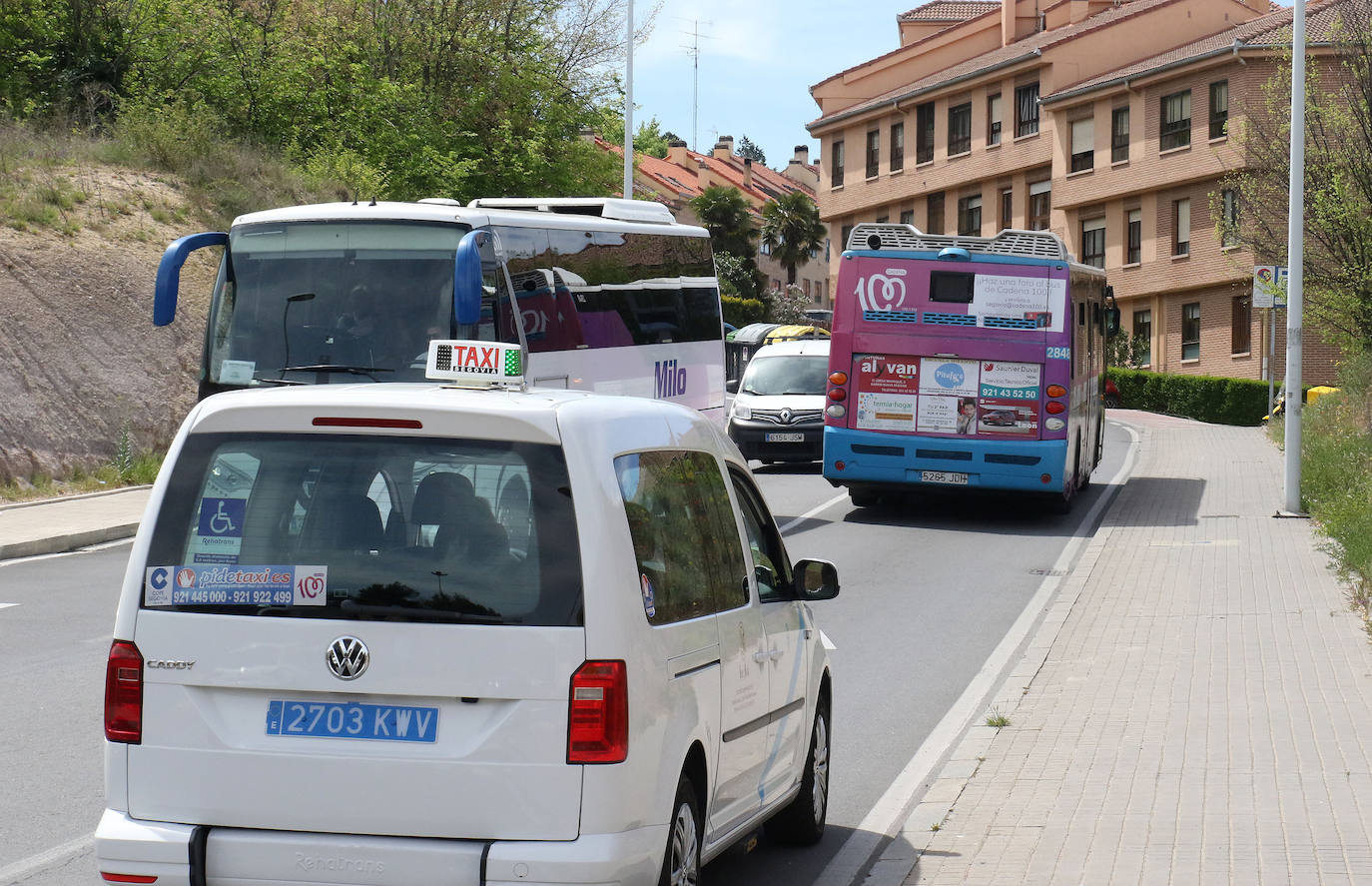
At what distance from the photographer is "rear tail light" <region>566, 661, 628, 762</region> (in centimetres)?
438

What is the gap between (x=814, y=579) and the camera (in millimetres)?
6156

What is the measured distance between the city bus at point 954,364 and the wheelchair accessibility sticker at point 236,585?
15.3 m

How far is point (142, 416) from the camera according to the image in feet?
79.0

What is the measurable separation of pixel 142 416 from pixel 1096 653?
17.0 meters

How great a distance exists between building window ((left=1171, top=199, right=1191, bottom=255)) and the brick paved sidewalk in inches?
1640

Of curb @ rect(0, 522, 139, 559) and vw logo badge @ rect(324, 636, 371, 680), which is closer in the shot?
vw logo badge @ rect(324, 636, 371, 680)

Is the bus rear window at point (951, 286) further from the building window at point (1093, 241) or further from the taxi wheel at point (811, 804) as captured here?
the building window at point (1093, 241)

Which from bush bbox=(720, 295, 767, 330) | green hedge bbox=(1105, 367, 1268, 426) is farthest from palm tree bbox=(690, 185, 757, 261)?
green hedge bbox=(1105, 367, 1268, 426)

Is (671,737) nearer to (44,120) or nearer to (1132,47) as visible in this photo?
(44,120)

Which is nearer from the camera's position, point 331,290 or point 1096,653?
point 1096,653

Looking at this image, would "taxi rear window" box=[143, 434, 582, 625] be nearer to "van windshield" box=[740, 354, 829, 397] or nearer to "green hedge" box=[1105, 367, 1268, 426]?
"van windshield" box=[740, 354, 829, 397]

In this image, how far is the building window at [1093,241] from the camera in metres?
58.8

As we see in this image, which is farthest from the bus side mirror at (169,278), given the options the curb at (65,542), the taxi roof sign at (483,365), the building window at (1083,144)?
the building window at (1083,144)

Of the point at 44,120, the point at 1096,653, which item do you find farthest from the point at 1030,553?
the point at 44,120
